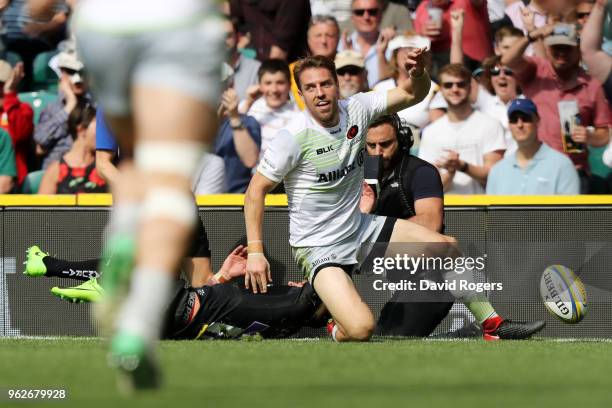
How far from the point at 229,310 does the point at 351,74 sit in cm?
409

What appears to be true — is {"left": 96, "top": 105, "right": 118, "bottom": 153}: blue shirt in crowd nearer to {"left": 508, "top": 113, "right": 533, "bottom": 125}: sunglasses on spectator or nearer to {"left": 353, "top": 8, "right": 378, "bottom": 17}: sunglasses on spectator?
{"left": 508, "top": 113, "right": 533, "bottom": 125}: sunglasses on spectator

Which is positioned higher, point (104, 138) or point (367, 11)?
point (367, 11)

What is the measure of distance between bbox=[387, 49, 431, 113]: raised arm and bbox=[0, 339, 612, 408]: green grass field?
177cm

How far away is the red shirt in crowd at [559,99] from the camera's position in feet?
38.3

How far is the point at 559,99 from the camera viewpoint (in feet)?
38.7

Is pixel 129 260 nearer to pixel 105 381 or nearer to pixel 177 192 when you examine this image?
pixel 177 192

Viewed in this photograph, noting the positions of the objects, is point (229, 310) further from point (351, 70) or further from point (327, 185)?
point (351, 70)

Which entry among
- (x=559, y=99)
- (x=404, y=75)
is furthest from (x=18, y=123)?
(x=559, y=99)

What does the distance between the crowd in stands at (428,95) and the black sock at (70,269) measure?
1925 millimetres

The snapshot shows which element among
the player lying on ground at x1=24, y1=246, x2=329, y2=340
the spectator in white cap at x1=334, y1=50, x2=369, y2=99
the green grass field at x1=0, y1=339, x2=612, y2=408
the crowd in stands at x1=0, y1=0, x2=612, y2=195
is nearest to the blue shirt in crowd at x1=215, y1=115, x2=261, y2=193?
the crowd in stands at x1=0, y1=0, x2=612, y2=195

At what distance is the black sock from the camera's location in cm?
943

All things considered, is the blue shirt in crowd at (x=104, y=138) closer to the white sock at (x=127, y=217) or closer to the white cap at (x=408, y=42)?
the white cap at (x=408, y=42)

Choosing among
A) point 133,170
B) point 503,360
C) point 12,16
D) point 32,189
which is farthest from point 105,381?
point 12,16

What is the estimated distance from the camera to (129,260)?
14.3 ft
